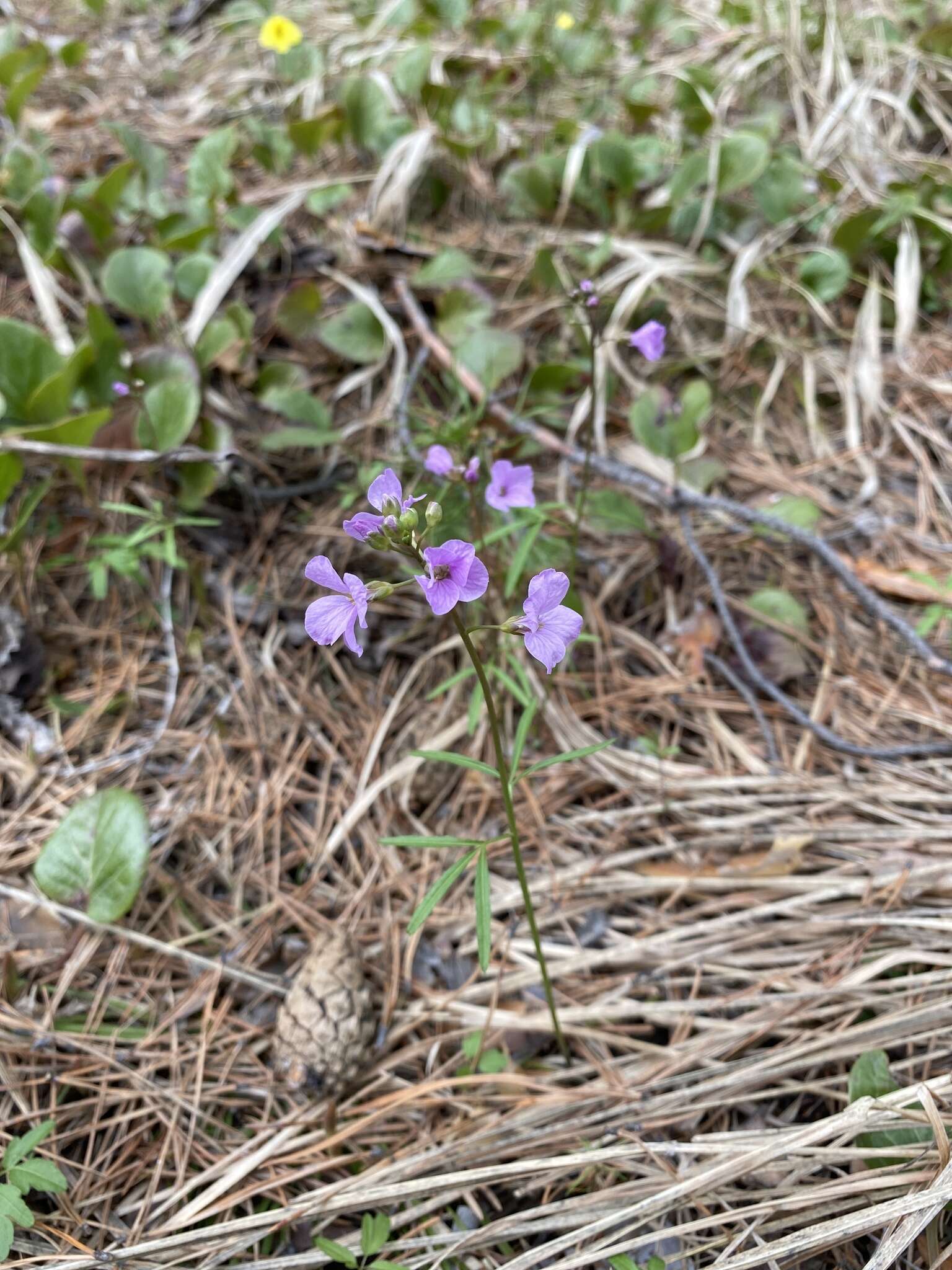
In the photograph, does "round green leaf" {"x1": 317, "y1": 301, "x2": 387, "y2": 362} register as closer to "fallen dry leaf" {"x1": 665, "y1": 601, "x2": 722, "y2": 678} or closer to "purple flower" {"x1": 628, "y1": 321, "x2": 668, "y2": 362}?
"purple flower" {"x1": 628, "y1": 321, "x2": 668, "y2": 362}

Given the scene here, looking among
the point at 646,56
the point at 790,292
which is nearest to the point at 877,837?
the point at 790,292

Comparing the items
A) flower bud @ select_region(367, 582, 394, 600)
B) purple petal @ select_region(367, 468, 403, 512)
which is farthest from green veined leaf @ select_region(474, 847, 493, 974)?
purple petal @ select_region(367, 468, 403, 512)

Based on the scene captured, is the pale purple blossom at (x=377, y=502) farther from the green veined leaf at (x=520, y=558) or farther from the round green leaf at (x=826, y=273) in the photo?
the round green leaf at (x=826, y=273)

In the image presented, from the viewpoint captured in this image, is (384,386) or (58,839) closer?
(58,839)

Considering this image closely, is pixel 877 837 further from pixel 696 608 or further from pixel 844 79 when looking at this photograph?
pixel 844 79

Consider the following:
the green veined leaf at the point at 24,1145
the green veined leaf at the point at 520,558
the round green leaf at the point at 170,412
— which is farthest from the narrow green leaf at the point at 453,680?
the green veined leaf at the point at 24,1145

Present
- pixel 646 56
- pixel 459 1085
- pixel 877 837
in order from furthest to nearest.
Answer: pixel 646 56, pixel 877 837, pixel 459 1085
